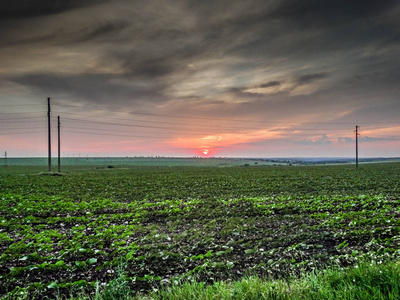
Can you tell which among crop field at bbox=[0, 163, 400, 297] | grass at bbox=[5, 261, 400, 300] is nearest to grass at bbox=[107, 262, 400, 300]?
grass at bbox=[5, 261, 400, 300]

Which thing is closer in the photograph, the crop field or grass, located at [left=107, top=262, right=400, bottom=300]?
grass, located at [left=107, top=262, right=400, bottom=300]

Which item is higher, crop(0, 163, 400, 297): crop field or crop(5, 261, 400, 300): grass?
crop(5, 261, 400, 300): grass

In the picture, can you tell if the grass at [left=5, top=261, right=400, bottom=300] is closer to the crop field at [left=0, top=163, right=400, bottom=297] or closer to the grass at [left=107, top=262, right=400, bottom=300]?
the grass at [left=107, top=262, right=400, bottom=300]

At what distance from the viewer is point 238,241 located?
1140 centimetres

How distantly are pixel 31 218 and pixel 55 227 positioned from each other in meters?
2.69

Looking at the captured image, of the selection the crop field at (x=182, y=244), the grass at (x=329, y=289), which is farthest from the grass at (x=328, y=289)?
the crop field at (x=182, y=244)

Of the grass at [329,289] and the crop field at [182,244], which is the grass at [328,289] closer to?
the grass at [329,289]

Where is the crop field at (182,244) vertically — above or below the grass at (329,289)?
below

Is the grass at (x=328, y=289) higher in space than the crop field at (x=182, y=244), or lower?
higher

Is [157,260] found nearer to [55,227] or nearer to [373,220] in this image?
[55,227]

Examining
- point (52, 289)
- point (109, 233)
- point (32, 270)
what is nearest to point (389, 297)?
point (52, 289)

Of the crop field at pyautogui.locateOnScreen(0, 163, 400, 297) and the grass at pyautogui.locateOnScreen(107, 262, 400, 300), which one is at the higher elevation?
the grass at pyautogui.locateOnScreen(107, 262, 400, 300)

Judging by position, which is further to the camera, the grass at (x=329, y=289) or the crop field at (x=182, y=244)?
the crop field at (x=182, y=244)

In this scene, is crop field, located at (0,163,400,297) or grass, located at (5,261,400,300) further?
crop field, located at (0,163,400,297)
